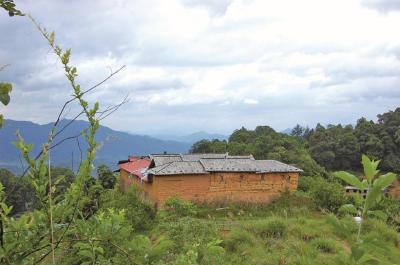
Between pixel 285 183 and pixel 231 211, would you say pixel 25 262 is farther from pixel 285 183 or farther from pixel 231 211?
pixel 285 183

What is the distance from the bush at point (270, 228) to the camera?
1305cm

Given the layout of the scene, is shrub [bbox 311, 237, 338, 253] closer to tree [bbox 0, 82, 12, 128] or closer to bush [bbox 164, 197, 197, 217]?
bush [bbox 164, 197, 197, 217]

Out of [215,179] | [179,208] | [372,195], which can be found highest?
Answer: [372,195]

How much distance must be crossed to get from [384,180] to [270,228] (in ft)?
41.1

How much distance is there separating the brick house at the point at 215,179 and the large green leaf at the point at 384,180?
1742 centimetres

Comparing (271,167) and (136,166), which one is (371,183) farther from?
(136,166)

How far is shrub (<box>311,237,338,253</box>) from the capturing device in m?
11.2

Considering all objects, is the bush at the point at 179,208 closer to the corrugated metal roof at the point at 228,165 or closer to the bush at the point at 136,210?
the bush at the point at 136,210

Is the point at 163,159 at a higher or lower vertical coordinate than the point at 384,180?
lower

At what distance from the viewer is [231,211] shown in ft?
62.2

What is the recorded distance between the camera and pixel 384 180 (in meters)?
1.19

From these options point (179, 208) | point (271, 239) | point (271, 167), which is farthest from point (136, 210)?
point (271, 167)

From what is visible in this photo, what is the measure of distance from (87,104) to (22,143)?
0.70 feet

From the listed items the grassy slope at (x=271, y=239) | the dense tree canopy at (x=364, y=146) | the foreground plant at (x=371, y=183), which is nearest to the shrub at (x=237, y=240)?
the grassy slope at (x=271, y=239)
